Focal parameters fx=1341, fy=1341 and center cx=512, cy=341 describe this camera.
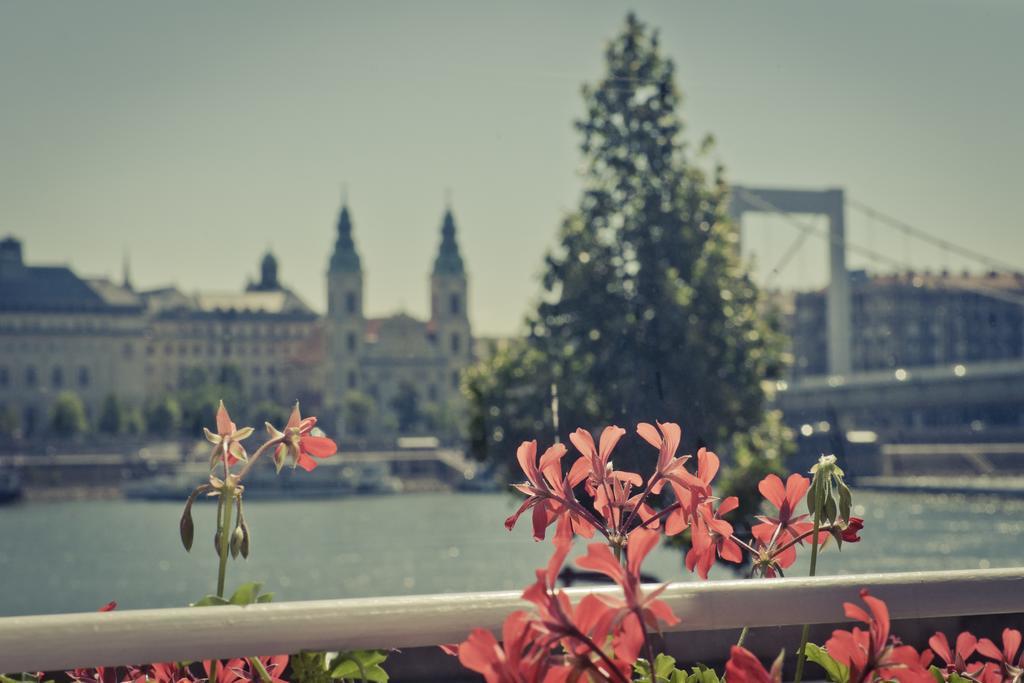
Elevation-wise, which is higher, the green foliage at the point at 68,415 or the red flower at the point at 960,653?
the red flower at the point at 960,653

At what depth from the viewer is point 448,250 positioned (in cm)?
1903

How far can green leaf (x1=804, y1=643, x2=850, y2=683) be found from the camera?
0.61 m

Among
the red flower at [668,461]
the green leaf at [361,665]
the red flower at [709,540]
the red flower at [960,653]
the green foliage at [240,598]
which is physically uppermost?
the red flower at [668,461]

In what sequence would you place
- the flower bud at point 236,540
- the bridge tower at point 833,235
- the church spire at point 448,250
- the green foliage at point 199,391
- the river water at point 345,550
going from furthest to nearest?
1. the river water at point 345,550
2. the bridge tower at point 833,235
3. the green foliage at point 199,391
4. the church spire at point 448,250
5. the flower bud at point 236,540

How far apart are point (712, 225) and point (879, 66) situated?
259 inches

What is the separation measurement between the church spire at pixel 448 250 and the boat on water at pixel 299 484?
18.6 m

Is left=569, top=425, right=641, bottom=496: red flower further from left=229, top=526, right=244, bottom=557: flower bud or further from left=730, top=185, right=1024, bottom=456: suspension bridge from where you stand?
left=730, top=185, right=1024, bottom=456: suspension bridge

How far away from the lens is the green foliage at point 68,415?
3878cm

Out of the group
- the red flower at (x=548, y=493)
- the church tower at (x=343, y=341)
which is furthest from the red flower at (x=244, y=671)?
the church tower at (x=343, y=341)

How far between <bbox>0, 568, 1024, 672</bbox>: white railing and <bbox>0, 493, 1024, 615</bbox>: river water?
1644 centimetres

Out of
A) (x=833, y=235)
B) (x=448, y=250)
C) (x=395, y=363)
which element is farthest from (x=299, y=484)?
(x=448, y=250)

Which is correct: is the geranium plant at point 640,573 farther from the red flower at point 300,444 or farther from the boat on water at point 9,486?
the boat on water at point 9,486

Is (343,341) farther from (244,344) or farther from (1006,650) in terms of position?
(1006,650)

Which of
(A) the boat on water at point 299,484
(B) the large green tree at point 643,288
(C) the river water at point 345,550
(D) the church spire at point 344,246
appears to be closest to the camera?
(B) the large green tree at point 643,288
